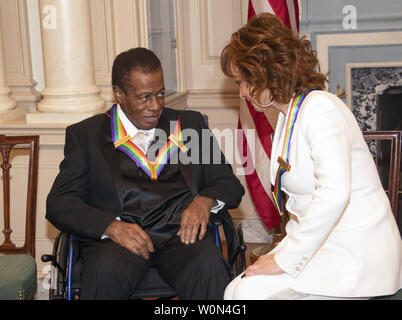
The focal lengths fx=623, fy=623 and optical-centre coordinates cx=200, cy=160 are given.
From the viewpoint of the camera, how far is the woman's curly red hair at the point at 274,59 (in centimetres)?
214

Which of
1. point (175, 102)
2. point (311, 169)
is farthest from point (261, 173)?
point (311, 169)

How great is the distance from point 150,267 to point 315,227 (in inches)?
39.2

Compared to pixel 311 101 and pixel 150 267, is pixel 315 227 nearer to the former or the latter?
pixel 311 101

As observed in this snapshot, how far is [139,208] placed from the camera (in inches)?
108

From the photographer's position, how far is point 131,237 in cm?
261

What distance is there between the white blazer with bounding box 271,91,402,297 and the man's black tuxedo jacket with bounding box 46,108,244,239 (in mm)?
832

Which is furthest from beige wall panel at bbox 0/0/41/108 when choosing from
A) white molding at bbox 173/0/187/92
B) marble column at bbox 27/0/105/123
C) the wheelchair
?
the wheelchair

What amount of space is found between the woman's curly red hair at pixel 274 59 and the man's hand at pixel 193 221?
2.32 feet

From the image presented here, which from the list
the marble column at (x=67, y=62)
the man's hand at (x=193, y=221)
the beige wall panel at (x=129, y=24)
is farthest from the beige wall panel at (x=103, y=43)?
the man's hand at (x=193, y=221)

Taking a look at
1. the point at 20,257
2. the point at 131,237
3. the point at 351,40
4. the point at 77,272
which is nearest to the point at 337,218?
the point at 131,237

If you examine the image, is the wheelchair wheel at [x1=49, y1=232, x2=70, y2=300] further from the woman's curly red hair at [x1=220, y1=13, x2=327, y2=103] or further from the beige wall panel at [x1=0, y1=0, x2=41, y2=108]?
the beige wall panel at [x1=0, y1=0, x2=41, y2=108]

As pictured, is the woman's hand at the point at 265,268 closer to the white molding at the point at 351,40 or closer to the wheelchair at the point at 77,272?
the wheelchair at the point at 77,272

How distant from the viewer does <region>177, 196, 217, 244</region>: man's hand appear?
2659 mm

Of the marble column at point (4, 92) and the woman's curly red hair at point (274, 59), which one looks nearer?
the woman's curly red hair at point (274, 59)
